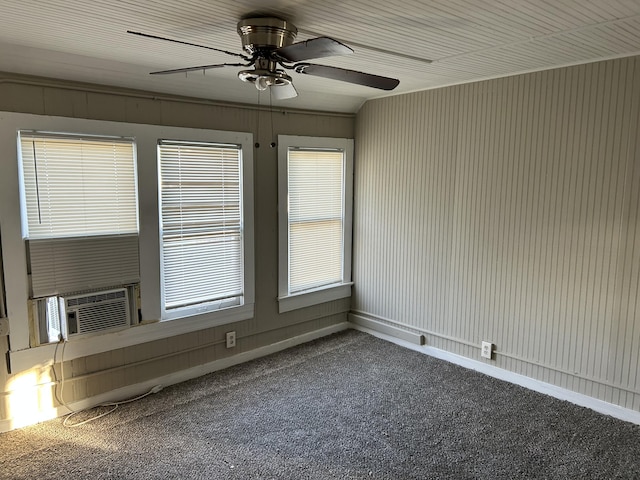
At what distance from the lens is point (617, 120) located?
113 inches

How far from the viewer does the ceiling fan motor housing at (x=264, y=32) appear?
Answer: 2.04 m

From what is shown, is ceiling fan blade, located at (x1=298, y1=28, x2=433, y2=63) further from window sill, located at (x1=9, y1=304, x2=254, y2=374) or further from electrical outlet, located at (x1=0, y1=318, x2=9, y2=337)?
electrical outlet, located at (x1=0, y1=318, x2=9, y2=337)

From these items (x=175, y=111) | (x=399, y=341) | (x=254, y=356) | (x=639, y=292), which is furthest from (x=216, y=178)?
(x=639, y=292)

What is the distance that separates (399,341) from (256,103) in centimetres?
238

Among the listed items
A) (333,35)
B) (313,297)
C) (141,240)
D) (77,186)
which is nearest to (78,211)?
(77,186)

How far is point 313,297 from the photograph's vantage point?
437cm

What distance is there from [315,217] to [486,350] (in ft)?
5.95

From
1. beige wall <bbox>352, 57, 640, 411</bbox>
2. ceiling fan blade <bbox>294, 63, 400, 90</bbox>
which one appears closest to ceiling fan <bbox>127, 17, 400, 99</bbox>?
ceiling fan blade <bbox>294, 63, 400, 90</bbox>

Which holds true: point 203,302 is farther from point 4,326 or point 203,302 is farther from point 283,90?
point 283,90

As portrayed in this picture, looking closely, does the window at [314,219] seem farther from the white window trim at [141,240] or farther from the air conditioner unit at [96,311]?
the air conditioner unit at [96,311]

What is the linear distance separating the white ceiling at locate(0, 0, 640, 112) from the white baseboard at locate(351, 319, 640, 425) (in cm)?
216

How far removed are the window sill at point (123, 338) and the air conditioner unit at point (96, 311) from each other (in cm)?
6

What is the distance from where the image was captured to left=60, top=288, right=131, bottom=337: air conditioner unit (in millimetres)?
2961

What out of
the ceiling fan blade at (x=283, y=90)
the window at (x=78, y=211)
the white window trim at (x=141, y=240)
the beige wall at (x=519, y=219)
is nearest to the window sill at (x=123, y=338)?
the white window trim at (x=141, y=240)
